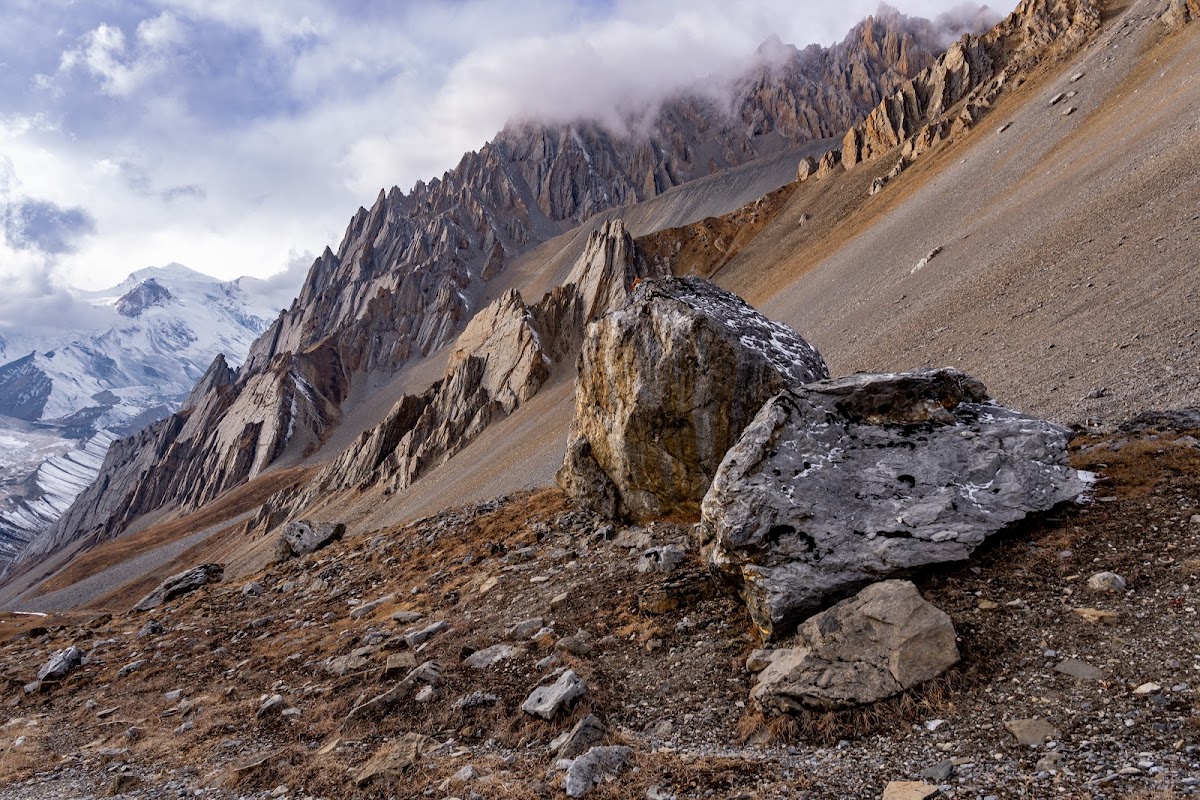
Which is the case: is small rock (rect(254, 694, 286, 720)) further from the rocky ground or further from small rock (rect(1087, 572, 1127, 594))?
small rock (rect(1087, 572, 1127, 594))

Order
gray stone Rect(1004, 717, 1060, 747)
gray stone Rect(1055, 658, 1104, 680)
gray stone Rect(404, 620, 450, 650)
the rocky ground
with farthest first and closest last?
gray stone Rect(404, 620, 450, 650), gray stone Rect(1055, 658, 1104, 680), the rocky ground, gray stone Rect(1004, 717, 1060, 747)

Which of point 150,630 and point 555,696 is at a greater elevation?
point 150,630

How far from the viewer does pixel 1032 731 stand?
255 inches

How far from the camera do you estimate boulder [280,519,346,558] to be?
31.4 meters

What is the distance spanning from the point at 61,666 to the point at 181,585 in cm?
1297

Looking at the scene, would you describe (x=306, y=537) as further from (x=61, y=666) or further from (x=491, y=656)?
(x=491, y=656)

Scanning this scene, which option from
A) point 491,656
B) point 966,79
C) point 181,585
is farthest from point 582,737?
point 966,79

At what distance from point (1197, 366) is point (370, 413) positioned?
14298 centimetres

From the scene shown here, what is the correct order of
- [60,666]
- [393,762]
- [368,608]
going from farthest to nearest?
[60,666] → [368,608] → [393,762]

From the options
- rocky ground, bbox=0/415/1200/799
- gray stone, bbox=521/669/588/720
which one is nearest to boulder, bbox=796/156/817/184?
rocky ground, bbox=0/415/1200/799

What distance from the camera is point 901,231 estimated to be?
51062 millimetres

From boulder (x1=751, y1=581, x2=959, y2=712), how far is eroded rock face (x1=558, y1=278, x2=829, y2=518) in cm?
701

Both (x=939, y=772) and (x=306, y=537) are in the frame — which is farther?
(x=306, y=537)

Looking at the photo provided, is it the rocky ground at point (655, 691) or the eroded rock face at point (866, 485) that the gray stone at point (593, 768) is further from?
the eroded rock face at point (866, 485)
